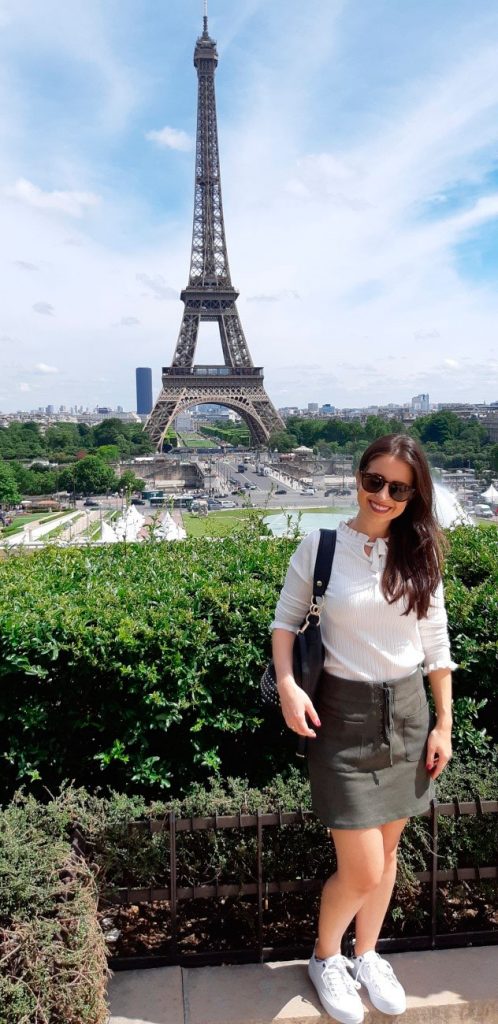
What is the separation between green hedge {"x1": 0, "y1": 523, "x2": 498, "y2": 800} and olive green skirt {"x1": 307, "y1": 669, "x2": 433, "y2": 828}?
0.76 m

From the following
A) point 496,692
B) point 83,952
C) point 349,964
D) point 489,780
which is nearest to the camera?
point 83,952

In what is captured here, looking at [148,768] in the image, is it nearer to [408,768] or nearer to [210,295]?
[408,768]

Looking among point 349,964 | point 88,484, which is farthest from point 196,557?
point 88,484

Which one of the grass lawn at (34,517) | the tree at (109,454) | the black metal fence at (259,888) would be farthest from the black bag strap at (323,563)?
the tree at (109,454)

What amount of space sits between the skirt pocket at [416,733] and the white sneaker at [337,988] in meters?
0.82

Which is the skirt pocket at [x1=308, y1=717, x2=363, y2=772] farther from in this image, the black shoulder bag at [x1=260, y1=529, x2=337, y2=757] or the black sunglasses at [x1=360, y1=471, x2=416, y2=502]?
the black sunglasses at [x1=360, y1=471, x2=416, y2=502]

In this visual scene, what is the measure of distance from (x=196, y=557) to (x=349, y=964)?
219 cm

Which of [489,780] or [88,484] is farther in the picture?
[88,484]

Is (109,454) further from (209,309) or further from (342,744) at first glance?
(342,744)

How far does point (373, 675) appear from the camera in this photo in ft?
7.80

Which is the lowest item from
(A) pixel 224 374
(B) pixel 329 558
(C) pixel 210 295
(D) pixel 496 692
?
(D) pixel 496 692

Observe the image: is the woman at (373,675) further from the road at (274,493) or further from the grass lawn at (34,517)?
the grass lawn at (34,517)

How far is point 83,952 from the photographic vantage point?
2.25 m

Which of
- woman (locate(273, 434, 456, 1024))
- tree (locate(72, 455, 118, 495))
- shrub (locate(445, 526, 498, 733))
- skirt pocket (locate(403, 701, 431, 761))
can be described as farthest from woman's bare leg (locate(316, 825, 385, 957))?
tree (locate(72, 455, 118, 495))
